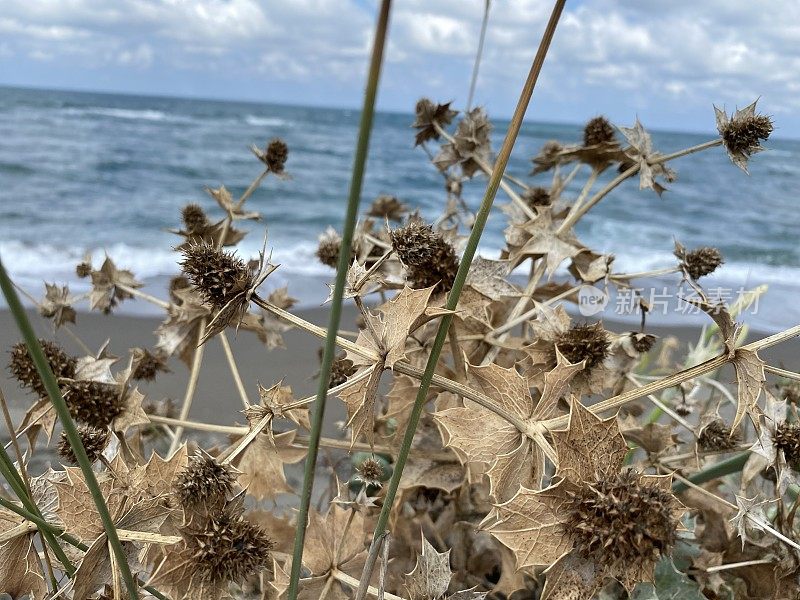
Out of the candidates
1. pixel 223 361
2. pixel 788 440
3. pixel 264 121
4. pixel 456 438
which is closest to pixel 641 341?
pixel 788 440

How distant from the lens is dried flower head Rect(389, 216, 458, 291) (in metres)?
0.83

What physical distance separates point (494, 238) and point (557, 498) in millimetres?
8257

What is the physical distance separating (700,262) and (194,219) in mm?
926

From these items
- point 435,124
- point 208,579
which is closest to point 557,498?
point 208,579

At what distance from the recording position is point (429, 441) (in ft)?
3.96

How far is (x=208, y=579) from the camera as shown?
0.74m

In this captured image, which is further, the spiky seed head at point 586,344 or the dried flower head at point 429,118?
the dried flower head at point 429,118

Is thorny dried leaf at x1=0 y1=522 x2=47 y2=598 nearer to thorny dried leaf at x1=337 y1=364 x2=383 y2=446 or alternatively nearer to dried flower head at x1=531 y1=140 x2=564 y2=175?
thorny dried leaf at x1=337 y1=364 x2=383 y2=446

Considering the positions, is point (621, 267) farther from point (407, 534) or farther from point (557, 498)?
point (557, 498)

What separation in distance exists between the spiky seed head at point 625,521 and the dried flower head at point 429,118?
1.06m

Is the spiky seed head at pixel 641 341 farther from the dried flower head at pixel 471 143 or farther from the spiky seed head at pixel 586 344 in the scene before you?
the dried flower head at pixel 471 143

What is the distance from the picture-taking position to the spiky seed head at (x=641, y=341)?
109cm

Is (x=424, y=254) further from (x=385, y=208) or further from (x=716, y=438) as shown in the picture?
(x=385, y=208)

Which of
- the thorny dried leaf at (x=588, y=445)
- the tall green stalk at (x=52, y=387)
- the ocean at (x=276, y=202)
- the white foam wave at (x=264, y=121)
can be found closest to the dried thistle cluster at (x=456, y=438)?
the thorny dried leaf at (x=588, y=445)
